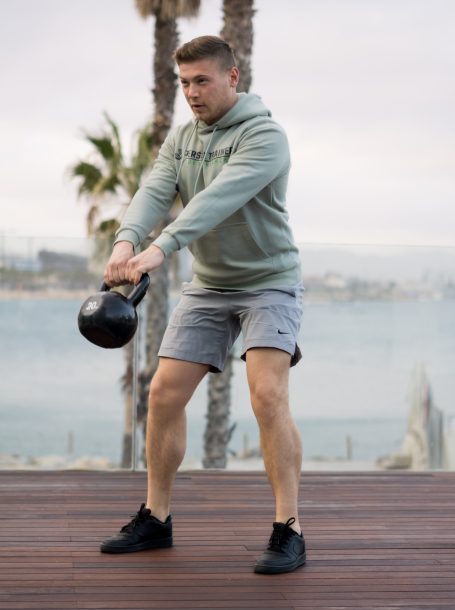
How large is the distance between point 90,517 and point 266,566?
1.04 m

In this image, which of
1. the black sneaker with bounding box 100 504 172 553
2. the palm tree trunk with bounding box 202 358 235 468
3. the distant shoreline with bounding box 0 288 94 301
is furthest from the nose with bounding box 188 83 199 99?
the palm tree trunk with bounding box 202 358 235 468

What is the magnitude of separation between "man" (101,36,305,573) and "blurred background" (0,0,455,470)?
194 centimetres

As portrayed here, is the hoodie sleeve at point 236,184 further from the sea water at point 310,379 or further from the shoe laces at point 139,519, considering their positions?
the sea water at point 310,379

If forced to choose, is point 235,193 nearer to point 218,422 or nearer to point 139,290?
point 139,290

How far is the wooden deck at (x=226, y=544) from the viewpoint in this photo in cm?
338

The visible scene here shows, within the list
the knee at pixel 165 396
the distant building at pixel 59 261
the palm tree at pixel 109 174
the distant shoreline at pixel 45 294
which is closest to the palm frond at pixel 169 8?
the palm tree at pixel 109 174

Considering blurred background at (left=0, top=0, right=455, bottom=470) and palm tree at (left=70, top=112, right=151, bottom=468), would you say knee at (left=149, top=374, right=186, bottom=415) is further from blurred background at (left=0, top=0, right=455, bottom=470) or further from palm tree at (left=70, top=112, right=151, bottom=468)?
palm tree at (left=70, top=112, right=151, bottom=468)

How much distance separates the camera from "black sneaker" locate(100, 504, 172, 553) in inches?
153

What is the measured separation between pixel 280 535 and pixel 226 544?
0.34m

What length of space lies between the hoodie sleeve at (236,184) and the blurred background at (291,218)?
2342 mm

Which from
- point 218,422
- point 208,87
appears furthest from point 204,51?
point 218,422

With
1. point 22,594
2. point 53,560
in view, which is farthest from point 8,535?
point 22,594

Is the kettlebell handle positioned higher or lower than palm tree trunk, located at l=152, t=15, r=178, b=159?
lower

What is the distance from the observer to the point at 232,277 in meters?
3.88
